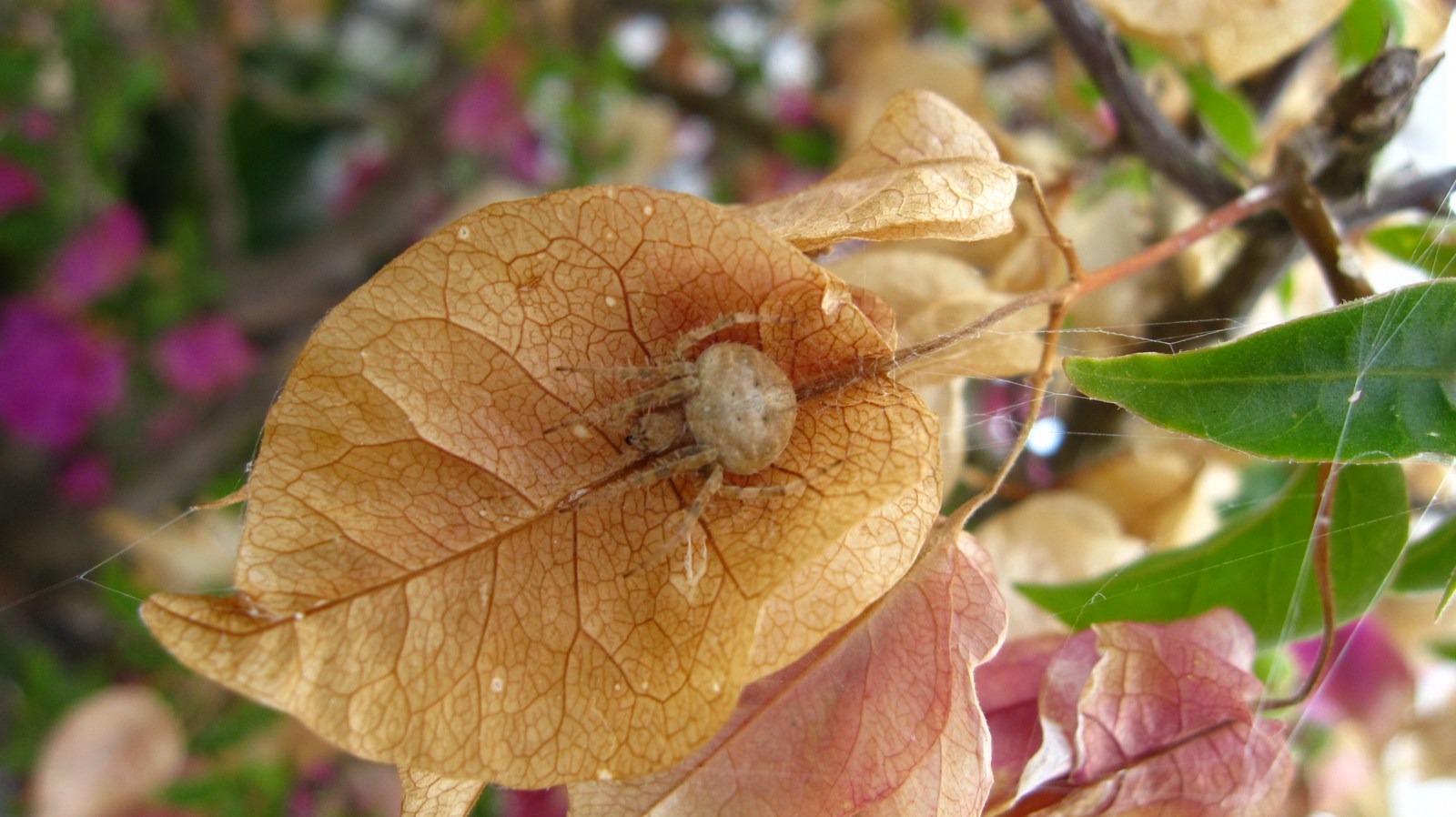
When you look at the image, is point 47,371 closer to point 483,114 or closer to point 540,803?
point 483,114

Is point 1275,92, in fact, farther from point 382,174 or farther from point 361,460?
point 382,174

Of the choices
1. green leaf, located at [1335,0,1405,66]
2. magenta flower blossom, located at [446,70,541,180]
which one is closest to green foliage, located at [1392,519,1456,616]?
green leaf, located at [1335,0,1405,66]

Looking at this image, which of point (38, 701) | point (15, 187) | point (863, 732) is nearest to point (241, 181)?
point (15, 187)

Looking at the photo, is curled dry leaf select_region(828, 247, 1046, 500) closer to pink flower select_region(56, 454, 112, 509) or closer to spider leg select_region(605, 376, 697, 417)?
spider leg select_region(605, 376, 697, 417)

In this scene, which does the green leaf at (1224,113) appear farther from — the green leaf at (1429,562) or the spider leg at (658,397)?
the spider leg at (658,397)

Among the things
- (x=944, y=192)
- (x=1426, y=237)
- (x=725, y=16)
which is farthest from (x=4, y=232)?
(x=1426, y=237)

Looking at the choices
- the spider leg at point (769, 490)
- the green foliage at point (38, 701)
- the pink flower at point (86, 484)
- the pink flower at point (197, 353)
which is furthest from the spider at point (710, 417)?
the pink flower at point (86, 484)
